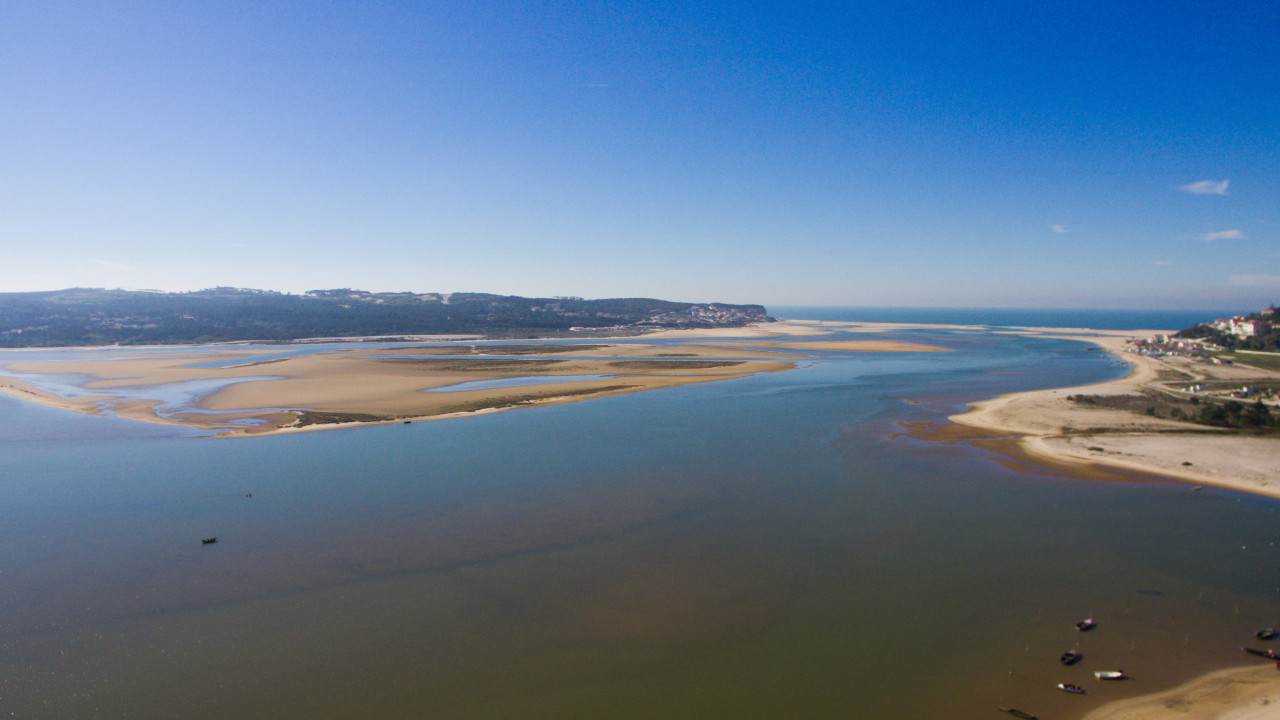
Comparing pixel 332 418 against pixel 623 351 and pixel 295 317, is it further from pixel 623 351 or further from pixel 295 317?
pixel 295 317

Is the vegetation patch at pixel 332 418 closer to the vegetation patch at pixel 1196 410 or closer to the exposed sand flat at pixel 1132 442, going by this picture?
the exposed sand flat at pixel 1132 442

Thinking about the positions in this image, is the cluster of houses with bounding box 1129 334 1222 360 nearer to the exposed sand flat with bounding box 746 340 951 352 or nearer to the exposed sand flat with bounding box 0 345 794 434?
the exposed sand flat with bounding box 746 340 951 352

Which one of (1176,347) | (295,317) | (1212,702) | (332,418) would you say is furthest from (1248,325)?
(295,317)

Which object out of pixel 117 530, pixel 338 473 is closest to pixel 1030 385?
pixel 338 473

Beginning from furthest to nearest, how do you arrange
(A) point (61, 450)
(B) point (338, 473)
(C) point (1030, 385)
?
1. (C) point (1030, 385)
2. (A) point (61, 450)
3. (B) point (338, 473)

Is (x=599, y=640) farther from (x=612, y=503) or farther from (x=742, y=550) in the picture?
(x=612, y=503)

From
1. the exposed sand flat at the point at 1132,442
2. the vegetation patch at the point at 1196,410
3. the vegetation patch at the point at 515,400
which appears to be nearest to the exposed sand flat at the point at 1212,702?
the exposed sand flat at the point at 1132,442
